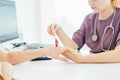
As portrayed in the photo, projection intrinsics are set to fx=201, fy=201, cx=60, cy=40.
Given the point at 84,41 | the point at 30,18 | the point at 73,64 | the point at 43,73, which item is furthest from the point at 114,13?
the point at 30,18

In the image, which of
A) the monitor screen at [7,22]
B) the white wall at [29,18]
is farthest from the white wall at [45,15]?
the monitor screen at [7,22]

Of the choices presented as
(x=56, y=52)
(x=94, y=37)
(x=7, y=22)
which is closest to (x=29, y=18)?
(x=7, y=22)

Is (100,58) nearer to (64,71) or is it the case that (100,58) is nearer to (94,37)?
Result: (64,71)

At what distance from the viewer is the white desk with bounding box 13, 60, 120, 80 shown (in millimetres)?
836

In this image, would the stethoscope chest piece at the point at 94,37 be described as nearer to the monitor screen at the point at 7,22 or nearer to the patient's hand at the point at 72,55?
the patient's hand at the point at 72,55

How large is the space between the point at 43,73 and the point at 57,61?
0.24 m

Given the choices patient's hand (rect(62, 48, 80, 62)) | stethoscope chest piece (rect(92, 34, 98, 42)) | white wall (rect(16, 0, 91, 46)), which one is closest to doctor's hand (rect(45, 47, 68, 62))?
patient's hand (rect(62, 48, 80, 62))

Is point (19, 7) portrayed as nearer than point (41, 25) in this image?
Yes

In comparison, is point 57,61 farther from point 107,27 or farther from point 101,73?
point 107,27

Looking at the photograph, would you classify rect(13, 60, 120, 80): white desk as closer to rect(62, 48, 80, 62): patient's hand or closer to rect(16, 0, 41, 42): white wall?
rect(62, 48, 80, 62): patient's hand

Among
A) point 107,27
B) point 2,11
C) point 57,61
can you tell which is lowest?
point 57,61

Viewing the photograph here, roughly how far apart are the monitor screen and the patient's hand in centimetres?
46

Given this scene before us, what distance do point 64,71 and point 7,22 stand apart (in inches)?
27.3

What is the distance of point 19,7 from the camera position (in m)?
2.38
